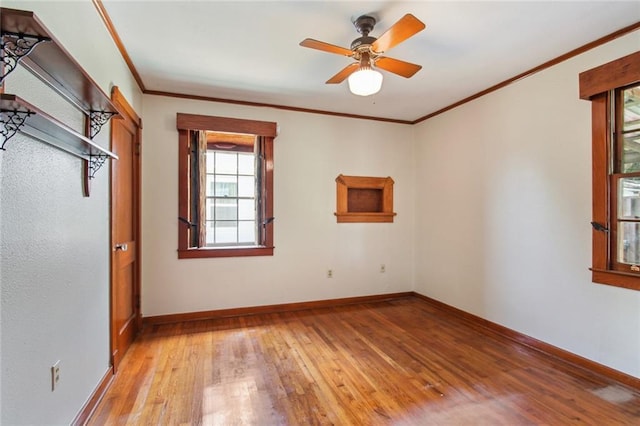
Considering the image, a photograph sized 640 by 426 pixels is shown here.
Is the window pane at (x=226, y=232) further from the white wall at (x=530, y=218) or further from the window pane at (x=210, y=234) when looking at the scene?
the white wall at (x=530, y=218)

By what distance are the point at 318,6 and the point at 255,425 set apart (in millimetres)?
2650

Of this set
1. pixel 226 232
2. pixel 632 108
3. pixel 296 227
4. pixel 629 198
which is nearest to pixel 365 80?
pixel 632 108

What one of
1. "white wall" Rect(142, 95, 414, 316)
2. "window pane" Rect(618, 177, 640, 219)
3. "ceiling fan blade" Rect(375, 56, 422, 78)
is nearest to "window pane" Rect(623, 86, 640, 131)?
"window pane" Rect(618, 177, 640, 219)

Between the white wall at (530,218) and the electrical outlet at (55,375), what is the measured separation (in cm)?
359

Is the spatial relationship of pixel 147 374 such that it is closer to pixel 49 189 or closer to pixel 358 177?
pixel 49 189

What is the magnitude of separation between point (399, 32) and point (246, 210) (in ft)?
8.88

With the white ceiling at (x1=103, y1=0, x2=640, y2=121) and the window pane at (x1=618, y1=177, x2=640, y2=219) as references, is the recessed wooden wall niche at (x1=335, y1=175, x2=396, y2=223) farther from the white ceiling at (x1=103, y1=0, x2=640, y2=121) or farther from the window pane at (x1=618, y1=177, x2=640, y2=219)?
the window pane at (x1=618, y1=177, x2=640, y2=219)

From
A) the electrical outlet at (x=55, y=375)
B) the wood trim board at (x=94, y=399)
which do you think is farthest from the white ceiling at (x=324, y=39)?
the wood trim board at (x=94, y=399)

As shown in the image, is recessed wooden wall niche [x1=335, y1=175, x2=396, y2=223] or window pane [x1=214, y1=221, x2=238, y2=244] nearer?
window pane [x1=214, y1=221, x2=238, y2=244]

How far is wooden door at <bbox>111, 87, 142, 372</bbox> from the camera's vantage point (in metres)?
2.39

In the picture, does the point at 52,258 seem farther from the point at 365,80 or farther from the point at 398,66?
the point at 398,66

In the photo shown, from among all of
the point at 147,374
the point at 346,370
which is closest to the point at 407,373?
the point at 346,370

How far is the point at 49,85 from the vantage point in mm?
1442

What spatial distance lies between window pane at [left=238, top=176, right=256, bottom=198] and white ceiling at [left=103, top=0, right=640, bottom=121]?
41.2 inches
